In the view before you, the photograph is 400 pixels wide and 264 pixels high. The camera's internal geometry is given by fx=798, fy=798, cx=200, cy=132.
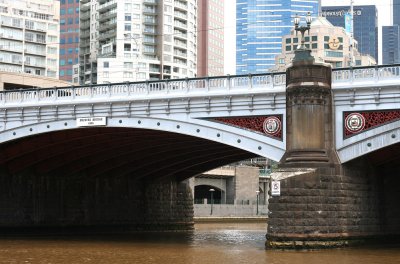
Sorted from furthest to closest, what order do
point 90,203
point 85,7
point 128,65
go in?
point 85,7, point 128,65, point 90,203

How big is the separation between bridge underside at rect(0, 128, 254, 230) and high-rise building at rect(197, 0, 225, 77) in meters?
116

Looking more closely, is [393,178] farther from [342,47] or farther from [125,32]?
[342,47]

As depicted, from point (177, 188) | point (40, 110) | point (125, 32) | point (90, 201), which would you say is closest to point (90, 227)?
point (90, 201)

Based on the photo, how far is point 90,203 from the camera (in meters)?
62.3

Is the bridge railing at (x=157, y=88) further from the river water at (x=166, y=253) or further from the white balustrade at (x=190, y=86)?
the river water at (x=166, y=253)

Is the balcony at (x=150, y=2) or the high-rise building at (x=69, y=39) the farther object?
the high-rise building at (x=69, y=39)

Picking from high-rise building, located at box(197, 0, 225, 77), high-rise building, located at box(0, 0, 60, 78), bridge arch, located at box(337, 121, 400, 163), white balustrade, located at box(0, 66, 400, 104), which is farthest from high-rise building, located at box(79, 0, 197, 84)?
bridge arch, located at box(337, 121, 400, 163)

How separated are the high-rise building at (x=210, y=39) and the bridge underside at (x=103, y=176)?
115927 millimetres

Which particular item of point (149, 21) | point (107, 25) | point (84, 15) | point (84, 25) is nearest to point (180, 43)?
point (149, 21)

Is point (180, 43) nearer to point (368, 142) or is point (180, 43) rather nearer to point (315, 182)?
point (368, 142)

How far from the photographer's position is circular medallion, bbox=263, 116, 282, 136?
42.4 m

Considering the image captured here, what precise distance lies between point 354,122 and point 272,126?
14.4 ft

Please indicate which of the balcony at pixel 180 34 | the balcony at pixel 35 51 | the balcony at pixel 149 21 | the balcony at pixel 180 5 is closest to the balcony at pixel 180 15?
the balcony at pixel 180 5

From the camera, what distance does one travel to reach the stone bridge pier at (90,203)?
5834 cm
